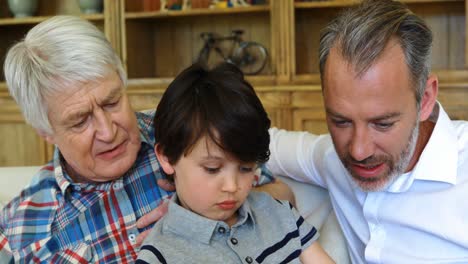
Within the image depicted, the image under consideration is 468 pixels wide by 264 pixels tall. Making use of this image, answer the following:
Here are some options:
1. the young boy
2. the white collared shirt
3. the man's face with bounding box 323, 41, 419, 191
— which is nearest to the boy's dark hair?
the young boy

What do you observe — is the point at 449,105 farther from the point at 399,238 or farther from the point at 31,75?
the point at 31,75

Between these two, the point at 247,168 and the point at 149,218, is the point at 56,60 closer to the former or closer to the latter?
the point at 149,218

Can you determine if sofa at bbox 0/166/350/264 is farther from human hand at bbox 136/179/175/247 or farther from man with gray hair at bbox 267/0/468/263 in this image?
human hand at bbox 136/179/175/247

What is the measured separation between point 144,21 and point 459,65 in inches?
77.4

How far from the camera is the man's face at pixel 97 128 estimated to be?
142cm

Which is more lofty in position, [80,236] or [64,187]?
[64,187]

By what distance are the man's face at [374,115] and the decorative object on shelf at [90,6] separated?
2.62 meters

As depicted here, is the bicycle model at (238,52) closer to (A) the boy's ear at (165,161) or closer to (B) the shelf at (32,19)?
(B) the shelf at (32,19)

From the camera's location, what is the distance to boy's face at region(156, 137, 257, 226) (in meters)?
1.16

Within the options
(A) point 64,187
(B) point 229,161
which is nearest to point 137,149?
(A) point 64,187

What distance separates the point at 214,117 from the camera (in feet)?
3.78

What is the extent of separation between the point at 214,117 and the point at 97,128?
1.40ft

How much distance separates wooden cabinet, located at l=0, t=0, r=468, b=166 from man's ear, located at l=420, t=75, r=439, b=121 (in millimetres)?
1732

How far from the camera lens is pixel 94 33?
1.44 meters
